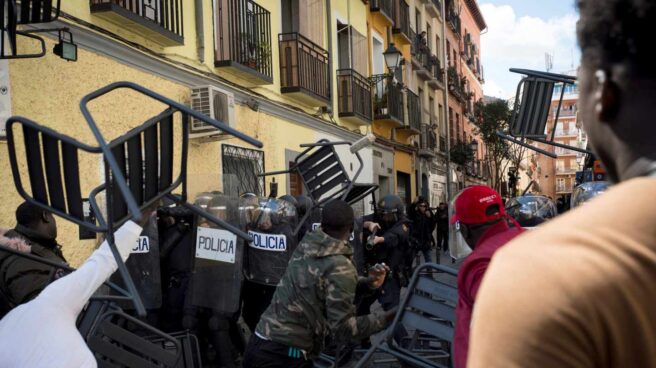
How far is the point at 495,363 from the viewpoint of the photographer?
95cm

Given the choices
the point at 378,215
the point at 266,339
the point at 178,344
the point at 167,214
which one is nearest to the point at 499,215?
the point at 266,339

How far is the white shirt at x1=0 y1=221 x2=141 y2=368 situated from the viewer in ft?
8.57

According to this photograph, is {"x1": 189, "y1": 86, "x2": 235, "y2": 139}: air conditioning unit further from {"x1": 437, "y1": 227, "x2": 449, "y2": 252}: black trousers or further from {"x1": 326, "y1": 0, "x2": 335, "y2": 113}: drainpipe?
{"x1": 437, "y1": 227, "x2": 449, "y2": 252}: black trousers

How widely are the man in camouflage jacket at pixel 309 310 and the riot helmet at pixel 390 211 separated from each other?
4.56 meters

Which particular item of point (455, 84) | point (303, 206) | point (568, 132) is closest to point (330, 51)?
point (303, 206)

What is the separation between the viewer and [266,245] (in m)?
6.34

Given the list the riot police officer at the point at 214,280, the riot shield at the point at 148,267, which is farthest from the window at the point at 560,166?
the riot shield at the point at 148,267

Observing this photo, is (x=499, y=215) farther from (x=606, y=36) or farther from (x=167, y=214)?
(x=167, y=214)

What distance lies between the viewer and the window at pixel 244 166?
10828 millimetres

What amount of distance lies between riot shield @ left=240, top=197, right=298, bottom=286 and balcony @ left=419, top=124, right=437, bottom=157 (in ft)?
63.6

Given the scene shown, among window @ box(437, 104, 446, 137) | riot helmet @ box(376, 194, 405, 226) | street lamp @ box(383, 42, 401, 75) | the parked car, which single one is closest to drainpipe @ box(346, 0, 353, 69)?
street lamp @ box(383, 42, 401, 75)

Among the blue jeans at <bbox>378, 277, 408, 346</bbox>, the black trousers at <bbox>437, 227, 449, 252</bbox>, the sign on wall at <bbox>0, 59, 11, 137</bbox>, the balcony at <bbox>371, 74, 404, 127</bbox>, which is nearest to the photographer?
the sign on wall at <bbox>0, 59, 11, 137</bbox>

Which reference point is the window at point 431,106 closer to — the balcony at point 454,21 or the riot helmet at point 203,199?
the balcony at point 454,21

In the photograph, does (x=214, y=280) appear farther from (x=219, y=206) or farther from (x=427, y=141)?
(x=427, y=141)
